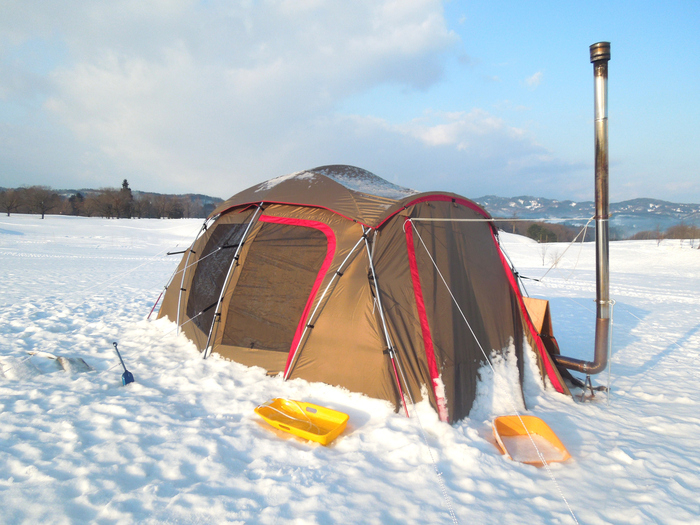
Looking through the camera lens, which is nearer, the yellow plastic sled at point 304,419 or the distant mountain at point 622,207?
the yellow plastic sled at point 304,419

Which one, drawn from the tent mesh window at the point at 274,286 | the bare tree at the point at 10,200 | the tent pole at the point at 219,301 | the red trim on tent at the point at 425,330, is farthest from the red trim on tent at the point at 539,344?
the bare tree at the point at 10,200

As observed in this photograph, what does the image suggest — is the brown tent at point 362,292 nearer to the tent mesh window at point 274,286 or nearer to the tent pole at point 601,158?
the tent mesh window at point 274,286

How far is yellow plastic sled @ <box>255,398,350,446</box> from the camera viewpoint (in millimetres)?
3381

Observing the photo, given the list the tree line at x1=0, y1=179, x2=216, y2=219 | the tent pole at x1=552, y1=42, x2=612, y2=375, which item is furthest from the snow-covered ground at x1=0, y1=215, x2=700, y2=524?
the tree line at x1=0, y1=179, x2=216, y2=219

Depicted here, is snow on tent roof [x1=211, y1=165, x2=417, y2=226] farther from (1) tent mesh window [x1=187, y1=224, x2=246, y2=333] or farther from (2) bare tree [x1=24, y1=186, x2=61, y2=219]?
(2) bare tree [x1=24, y1=186, x2=61, y2=219]

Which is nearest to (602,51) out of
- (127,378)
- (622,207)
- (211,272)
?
(211,272)

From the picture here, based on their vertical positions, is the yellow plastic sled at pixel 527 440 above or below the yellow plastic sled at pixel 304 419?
below

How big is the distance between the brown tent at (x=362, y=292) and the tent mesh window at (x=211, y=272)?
0.03 meters

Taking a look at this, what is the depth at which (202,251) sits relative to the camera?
20.0 feet

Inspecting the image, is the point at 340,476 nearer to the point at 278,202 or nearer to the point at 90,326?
the point at 278,202

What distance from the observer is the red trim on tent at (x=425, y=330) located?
3880 mm

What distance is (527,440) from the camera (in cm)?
379

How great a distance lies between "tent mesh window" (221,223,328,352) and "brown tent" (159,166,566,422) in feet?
0.05

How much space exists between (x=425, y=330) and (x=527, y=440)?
1471 millimetres
